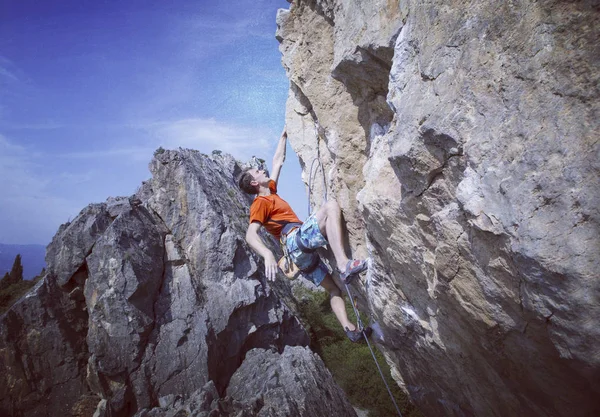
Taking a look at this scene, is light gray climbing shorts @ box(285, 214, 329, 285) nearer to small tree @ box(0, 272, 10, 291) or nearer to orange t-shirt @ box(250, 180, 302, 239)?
orange t-shirt @ box(250, 180, 302, 239)

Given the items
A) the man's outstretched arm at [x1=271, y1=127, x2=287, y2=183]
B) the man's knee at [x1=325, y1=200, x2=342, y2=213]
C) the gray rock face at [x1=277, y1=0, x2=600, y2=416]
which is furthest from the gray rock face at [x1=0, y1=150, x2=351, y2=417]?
the gray rock face at [x1=277, y1=0, x2=600, y2=416]

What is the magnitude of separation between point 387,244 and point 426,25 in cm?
244

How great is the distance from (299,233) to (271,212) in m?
1.00

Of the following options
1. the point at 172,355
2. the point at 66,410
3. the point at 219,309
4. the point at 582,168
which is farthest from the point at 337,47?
the point at 66,410

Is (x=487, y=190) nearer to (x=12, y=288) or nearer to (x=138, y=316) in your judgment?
(x=138, y=316)

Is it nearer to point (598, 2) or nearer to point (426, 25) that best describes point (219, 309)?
point (426, 25)

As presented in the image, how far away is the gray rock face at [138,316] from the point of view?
12.2 meters

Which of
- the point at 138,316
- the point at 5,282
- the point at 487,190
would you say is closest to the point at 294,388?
the point at 138,316

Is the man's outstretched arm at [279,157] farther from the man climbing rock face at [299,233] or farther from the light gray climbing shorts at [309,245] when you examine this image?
the light gray climbing shorts at [309,245]

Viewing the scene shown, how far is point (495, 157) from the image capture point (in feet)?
7.75

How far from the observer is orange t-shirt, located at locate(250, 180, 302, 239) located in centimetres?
615

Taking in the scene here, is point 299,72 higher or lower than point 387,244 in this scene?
higher

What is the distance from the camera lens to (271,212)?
6.38 metres

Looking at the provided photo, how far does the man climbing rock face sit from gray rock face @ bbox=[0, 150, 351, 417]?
671 centimetres
